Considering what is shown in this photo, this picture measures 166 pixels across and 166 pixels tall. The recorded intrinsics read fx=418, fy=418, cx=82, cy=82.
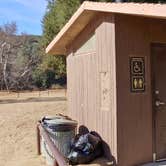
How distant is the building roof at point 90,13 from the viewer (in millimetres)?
6262

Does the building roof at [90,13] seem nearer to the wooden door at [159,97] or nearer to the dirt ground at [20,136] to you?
the wooden door at [159,97]

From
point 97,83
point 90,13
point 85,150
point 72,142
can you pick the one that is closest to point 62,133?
point 72,142

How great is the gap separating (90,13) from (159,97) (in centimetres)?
227

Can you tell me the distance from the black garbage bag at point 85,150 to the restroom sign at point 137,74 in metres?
1.32

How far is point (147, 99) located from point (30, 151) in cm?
469

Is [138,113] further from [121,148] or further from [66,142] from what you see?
[66,142]

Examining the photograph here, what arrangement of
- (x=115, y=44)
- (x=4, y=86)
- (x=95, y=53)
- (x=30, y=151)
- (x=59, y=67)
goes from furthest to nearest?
1. (x=4, y=86)
2. (x=59, y=67)
3. (x=30, y=151)
4. (x=95, y=53)
5. (x=115, y=44)

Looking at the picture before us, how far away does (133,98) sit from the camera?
796 centimetres

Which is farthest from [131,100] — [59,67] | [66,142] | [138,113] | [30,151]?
[59,67]

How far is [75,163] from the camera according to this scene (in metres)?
8.14

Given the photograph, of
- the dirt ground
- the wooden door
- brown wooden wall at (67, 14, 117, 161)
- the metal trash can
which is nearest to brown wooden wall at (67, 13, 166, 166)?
brown wooden wall at (67, 14, 117, 161)

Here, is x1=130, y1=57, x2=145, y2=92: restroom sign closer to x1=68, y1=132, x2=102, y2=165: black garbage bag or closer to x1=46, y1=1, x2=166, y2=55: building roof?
x1=46, y1=1, x2=166, y2=55: building roof

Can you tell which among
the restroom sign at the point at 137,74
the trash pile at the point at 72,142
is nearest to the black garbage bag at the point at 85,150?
the trash pile at the point at 72,142

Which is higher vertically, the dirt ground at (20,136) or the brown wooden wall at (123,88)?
the brown wooden wall at (123,88)
